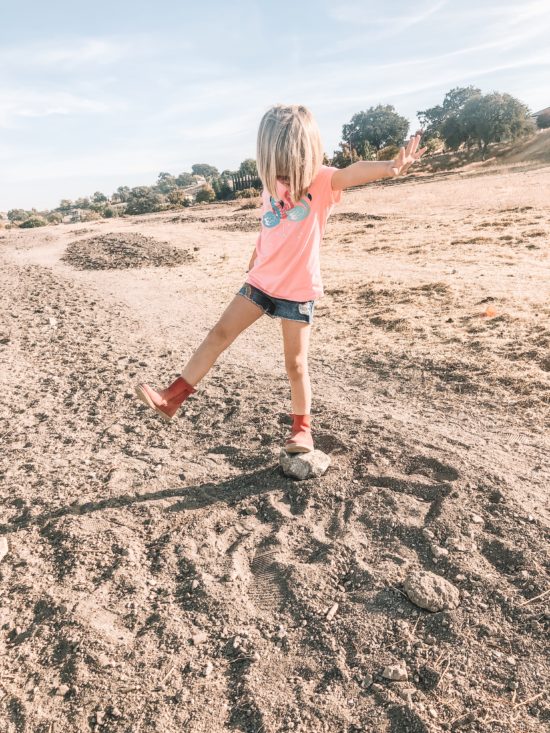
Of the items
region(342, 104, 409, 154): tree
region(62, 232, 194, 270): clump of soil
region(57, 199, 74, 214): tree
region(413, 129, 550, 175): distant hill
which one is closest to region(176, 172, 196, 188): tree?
region(57, 199, 74, 214): tree

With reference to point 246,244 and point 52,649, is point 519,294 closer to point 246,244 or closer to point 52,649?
point 52,649

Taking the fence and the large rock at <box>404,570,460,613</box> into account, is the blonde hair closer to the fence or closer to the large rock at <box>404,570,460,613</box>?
the large rock at <box>404,570,460,613</box>

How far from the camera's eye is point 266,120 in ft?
8.25

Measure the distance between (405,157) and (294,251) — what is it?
0.69m

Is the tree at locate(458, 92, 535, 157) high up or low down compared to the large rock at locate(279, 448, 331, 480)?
up

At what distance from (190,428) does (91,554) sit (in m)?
1.33

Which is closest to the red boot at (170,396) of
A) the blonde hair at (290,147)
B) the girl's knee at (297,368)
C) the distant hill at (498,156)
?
the girl's knee at (297,368)

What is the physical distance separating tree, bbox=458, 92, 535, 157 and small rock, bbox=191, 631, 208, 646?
4201 centimetres

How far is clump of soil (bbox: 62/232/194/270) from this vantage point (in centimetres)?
1035

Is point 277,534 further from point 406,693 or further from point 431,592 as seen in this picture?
point 406,693

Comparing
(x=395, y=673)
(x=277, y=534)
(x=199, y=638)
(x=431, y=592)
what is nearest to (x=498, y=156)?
(x=277, y=534)

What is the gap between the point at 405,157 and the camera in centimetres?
248

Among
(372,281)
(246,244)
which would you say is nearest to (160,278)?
(372,281)

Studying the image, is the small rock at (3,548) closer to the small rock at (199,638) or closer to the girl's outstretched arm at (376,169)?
the small rock at (199,638)
